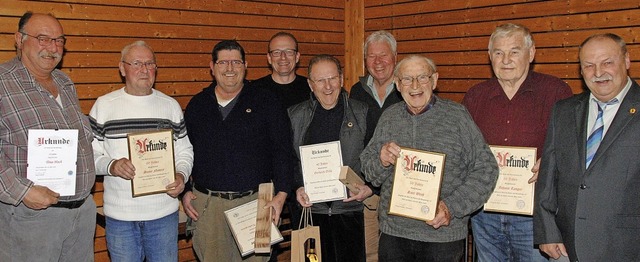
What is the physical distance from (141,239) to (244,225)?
0.70 meters

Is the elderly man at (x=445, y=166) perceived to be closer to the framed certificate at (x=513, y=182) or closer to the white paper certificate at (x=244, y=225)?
the framed certificate at (x=513, y=182)

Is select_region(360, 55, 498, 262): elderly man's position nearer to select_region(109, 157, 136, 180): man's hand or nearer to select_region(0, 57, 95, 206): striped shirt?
select_region(109, 157, 136, 180): man's hand

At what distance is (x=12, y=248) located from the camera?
3453 mm

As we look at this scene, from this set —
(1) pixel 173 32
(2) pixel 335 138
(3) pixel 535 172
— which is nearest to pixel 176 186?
(2) pixel 335 138

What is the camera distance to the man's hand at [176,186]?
3.85 m

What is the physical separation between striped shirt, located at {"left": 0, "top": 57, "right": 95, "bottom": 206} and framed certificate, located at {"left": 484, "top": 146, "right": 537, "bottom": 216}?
8.53ft

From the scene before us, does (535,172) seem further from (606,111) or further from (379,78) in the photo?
(379,78)

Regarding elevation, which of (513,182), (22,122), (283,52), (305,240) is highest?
(283,52)

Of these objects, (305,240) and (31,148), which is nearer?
(31,148)

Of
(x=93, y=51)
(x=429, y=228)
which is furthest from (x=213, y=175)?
(x=93, y=51)

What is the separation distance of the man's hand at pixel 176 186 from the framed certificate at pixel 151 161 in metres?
0.03

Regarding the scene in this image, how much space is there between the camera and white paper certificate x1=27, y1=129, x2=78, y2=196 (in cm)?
339

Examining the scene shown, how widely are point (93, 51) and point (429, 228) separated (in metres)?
3.69

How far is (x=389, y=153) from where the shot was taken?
10.9ft
